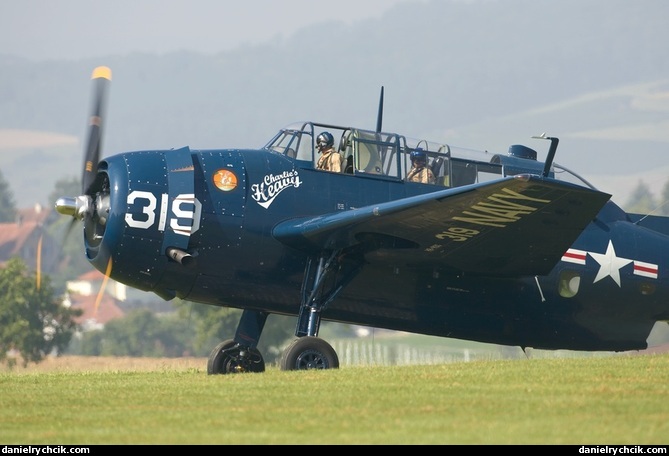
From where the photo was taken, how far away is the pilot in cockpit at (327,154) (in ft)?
55.6

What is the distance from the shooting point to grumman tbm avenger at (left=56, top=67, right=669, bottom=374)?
15773 mm

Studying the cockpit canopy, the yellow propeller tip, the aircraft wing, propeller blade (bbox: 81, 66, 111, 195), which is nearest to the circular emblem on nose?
the aircraft wing

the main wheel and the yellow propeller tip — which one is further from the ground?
the yellow propeller tip

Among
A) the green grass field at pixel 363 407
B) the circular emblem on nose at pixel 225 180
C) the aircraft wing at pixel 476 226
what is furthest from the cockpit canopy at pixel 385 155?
the green grass field at pixel 363 407

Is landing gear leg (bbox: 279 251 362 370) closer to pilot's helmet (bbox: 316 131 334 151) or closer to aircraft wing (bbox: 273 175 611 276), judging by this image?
aircraft wing (bbox: 273 175 611 276)

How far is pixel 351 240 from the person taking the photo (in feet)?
53.2

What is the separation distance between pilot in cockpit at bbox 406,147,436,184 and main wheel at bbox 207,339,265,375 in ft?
10.5

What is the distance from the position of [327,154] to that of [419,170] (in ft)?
4.29

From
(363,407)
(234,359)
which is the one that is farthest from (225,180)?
(363,407)

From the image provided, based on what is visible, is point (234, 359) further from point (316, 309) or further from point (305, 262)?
point (305, 262)

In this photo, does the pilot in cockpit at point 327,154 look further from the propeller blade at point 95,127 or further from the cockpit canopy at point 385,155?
the propeller blade at point 95,127

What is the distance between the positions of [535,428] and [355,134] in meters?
7.02

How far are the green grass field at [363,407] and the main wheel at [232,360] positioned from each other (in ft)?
2.54
